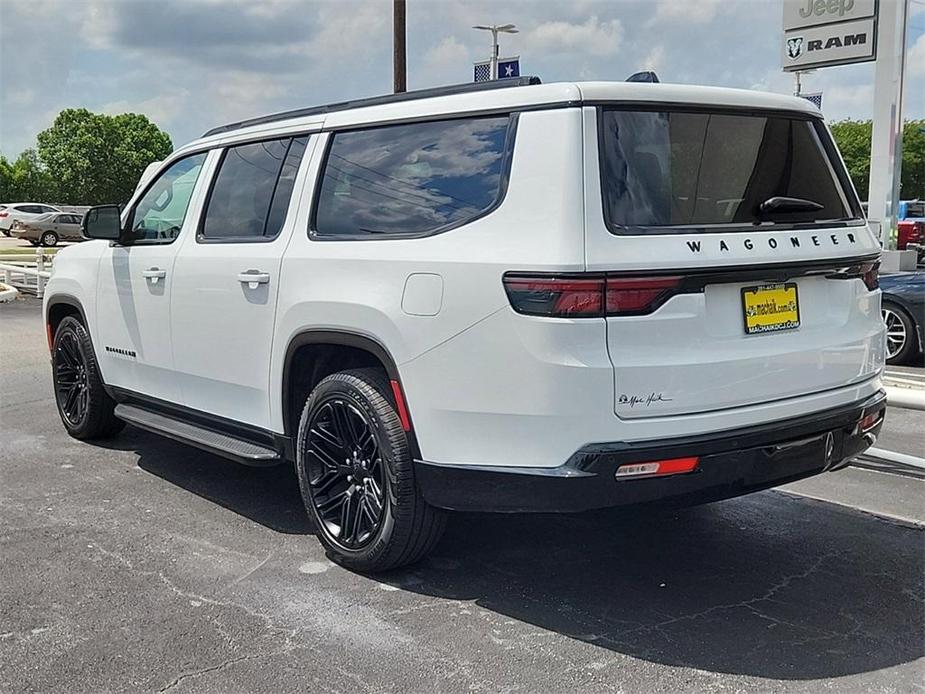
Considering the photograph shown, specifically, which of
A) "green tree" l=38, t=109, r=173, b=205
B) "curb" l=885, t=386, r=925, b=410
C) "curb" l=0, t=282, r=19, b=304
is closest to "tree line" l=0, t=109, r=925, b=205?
"green tree" l=38, t=109, r=173, b=205

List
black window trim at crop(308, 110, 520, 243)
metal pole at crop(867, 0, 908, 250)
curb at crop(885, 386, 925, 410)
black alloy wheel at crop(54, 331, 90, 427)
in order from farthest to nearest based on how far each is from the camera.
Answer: metal pole at crop(867, 0, 908, 250) → black alloy wheel at crop(54, 331, 90, 427) → curb at crop(885, 386, 925, 410) → black window trim at crop(308, 110, 520, 243)

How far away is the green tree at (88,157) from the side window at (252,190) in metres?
56.8

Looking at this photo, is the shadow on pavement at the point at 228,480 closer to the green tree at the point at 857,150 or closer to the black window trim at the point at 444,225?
the black window trim at the point at 444,225

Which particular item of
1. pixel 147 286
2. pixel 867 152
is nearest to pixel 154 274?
pixel 147 286

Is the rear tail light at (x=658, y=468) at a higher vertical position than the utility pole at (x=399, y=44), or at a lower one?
lower

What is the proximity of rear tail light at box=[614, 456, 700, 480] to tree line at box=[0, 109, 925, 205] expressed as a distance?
57166 millimetres

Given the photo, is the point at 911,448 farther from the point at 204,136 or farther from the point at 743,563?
the point at 204,136

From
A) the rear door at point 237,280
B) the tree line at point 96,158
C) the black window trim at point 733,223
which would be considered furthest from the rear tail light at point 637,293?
the tree line at point 96,158

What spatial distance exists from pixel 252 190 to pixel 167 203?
0.94 metres

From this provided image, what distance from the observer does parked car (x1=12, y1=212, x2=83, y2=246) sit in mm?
37312

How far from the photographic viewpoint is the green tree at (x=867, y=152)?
2169 inches

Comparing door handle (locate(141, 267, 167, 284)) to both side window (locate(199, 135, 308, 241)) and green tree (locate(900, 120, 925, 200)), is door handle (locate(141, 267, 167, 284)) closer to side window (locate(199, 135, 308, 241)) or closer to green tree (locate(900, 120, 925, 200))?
side window (locate(199, 135, 308, 241))

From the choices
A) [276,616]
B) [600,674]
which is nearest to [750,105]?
[600,674]


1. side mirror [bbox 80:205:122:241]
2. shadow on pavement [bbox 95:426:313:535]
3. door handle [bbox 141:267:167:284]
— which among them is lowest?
shadow on pavement [bbox 95:426:313:535]
